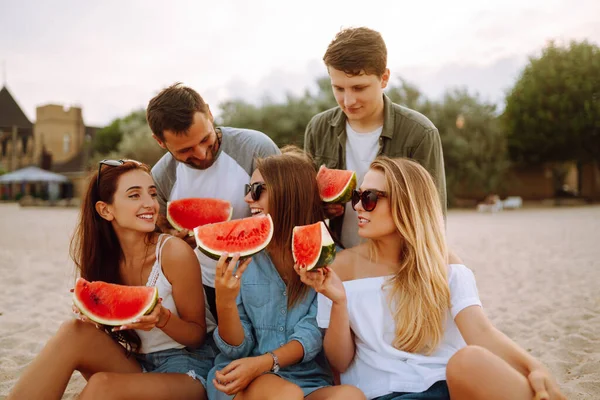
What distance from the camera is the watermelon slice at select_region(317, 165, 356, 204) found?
3.49 m

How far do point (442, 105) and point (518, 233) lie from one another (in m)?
16.1

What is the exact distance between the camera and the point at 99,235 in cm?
361

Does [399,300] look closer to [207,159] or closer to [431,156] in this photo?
[431,156]

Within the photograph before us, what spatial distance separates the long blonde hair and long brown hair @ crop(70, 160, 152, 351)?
1.77 m

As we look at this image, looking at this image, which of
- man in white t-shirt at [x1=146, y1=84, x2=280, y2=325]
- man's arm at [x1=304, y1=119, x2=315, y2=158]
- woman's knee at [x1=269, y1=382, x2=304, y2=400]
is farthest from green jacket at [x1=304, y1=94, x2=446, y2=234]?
woman's knee at [x1=269, y1=382, x2=304, y2=400]

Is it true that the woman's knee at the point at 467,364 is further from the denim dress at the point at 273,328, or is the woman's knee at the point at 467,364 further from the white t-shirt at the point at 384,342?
the denim dress at the point at 273,328

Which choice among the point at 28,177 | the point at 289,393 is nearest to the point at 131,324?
the point at 289,393

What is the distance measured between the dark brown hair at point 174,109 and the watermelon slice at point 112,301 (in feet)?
4.13

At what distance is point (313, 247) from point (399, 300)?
0.69 metres

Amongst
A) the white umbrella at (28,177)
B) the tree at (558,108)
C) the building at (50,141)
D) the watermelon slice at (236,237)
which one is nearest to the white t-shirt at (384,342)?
the watermelon slice at (236,237)

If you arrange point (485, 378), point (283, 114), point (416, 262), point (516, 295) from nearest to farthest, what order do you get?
point (485, 378) → point (416, 262) → point (516, 295) → point (283, 114)

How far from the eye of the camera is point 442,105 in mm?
29984

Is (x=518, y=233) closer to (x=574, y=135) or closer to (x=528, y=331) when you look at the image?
(x=528, y=331)

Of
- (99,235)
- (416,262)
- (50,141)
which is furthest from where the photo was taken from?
(50,141)
